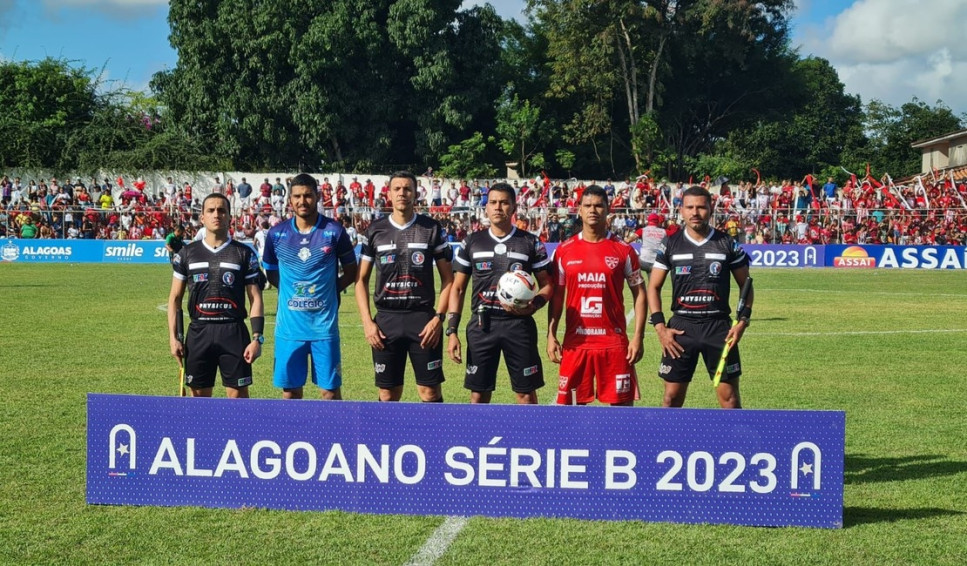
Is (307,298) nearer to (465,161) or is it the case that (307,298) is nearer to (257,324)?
(257,324)

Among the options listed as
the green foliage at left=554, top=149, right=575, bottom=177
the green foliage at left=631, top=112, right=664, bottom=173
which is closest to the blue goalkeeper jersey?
the green foliage at left=554, top=149, right=575, bottom=177

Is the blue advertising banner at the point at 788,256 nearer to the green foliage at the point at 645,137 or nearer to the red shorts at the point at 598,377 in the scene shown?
the green foliage at the point at 645,137

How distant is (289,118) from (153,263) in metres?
14.7

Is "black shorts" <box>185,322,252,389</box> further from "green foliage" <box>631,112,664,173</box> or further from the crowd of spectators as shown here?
"green foliage" <box>631,112,664,173</box>

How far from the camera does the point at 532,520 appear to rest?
620 cm

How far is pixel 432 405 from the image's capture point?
20.5 ft

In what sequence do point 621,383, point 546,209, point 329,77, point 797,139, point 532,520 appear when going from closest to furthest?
point 532,520, point 621,383, point 546,209, point 329,77, point 797,139

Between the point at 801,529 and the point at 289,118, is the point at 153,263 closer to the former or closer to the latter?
the point at 289,118

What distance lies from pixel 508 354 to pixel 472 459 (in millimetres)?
1374

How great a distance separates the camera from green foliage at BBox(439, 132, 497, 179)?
155 ft

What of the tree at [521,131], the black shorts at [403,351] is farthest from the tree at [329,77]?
the black shorts at [403,351]

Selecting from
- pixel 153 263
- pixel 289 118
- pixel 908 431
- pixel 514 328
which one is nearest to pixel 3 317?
pixel 514 328

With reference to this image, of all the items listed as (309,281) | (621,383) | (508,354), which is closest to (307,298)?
(309,281)

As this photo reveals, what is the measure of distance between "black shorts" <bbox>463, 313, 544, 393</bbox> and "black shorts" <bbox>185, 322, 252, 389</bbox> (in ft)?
5.65
